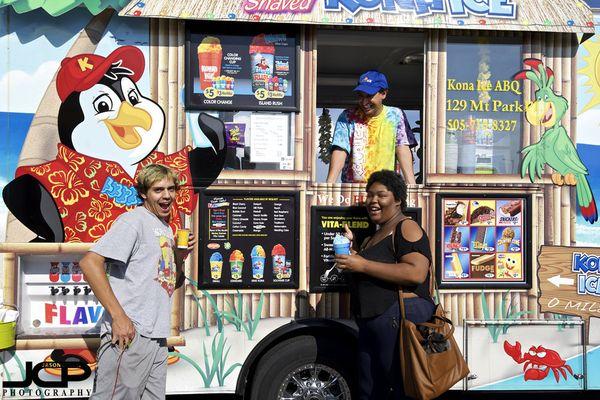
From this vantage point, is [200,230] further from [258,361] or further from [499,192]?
[499,192]

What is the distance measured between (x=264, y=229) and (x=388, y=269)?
1.02 m

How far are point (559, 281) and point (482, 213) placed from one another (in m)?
0.71

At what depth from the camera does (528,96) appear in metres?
4.26

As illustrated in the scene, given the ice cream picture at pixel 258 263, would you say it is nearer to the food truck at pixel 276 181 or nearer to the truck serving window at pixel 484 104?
the food truck at pixel 276 181

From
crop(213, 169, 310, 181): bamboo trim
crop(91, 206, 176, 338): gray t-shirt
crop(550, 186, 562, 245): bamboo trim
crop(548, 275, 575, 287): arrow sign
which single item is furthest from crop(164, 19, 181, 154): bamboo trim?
crop(548, 275, 575, 287): arrow sign

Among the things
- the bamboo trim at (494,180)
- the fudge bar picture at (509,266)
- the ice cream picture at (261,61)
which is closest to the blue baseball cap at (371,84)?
the ice cream picture at (261,61)

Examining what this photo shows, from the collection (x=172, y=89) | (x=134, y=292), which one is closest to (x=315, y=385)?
(x=134, y=292)

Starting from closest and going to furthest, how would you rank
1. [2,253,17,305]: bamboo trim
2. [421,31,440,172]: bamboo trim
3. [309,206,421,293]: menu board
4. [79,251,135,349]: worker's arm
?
1. [79,251,135,349]: worker's arm
2. [2,253,17,305]: bamboo trim
3. [309,206,421,293]: menu board
4. [421,31,440,172]: bamboo trim

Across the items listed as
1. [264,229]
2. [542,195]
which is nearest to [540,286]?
[542,195]

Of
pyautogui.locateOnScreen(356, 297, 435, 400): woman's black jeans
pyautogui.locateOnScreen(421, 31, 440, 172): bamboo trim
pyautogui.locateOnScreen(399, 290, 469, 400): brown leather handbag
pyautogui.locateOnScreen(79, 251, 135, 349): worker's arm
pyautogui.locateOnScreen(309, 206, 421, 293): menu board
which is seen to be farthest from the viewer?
pyautogui.locateOnScreen(421, 31, 440, 172): bamboo trim

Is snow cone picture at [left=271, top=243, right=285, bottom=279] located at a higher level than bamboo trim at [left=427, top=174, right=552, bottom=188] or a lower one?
lower

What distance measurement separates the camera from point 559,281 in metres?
4.19

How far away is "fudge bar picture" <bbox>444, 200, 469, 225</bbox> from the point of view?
164 inches

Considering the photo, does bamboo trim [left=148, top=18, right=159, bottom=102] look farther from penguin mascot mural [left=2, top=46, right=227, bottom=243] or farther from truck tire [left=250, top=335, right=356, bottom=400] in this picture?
truck tire [left=250, top=335, right=356, bottom=400]
